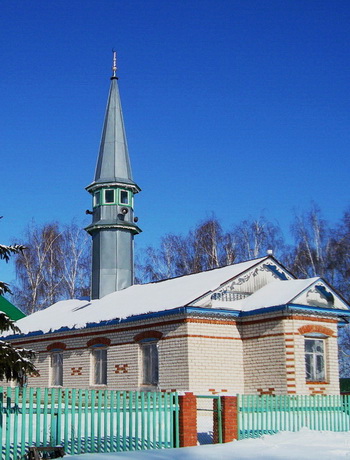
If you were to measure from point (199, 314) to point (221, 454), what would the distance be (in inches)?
377

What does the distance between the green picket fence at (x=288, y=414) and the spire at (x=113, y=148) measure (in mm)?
15691

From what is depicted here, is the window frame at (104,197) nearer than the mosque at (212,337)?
No

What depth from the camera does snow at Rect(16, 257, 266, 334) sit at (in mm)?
22167

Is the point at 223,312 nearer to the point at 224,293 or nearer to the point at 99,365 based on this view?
the point at 224,293

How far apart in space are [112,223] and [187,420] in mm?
16291

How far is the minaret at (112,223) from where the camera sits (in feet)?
93.4

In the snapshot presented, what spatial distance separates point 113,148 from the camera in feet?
99.9

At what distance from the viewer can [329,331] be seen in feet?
72.1

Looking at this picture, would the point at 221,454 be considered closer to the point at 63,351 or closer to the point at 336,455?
the point at 336,455

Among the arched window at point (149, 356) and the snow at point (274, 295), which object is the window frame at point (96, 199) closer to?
the arched window at point (149, 356)

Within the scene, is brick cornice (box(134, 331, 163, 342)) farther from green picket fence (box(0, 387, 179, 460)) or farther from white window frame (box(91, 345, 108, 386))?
green picket fence (box(0, 387, 179, 460))

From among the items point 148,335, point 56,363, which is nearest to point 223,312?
point 148,335

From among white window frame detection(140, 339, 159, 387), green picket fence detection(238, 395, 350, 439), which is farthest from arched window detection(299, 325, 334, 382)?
white window frame detection(140, 339, 159, 387)

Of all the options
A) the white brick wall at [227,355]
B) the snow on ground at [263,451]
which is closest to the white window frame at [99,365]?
the white brick wall at [227,355]
